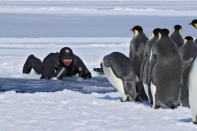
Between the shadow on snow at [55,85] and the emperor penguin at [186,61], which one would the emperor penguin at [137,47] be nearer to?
the emperor penguin at [186,61]

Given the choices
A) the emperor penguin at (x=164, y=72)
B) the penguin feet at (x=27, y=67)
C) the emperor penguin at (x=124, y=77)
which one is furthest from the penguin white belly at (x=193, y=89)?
the penguin feet at (x=27, y=67)

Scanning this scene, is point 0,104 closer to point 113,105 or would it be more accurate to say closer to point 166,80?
point 113,105

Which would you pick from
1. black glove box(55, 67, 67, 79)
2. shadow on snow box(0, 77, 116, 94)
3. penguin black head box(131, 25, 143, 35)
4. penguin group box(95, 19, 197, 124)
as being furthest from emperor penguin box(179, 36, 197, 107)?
black glove box(55, 67, 67, 79)

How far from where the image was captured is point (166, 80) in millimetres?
5379

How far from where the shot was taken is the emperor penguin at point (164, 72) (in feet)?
17.4

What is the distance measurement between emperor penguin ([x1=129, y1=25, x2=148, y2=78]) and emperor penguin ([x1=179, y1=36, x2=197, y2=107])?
69 cm

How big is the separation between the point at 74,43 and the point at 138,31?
9.11 metres

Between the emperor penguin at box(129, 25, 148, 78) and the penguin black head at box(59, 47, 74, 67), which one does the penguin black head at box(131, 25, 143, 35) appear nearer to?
the emperor penguin at box(129, 25, 148, 78)

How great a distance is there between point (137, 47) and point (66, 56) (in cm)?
215

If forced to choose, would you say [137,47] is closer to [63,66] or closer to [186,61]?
[186,61]

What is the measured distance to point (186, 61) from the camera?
218 inches

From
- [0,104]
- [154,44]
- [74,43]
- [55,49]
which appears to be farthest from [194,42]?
[74,43]

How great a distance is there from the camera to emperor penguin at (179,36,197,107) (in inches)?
214

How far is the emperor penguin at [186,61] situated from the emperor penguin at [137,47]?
693 mm
